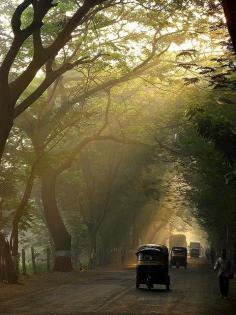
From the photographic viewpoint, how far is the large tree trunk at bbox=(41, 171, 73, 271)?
124 feet

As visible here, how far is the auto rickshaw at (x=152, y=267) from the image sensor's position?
2392 centimetres

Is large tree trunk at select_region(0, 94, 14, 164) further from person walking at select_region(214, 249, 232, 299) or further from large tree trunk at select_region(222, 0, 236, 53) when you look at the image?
large tree trunk at select_region(222, 0, 236, 53)

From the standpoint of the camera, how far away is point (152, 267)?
24312 millimetres

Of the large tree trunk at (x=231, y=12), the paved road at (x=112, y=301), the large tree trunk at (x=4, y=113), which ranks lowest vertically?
the paved road at (x=112, y=301)

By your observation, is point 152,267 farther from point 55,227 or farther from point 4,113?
point 55,227

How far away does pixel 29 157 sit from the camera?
105 ft

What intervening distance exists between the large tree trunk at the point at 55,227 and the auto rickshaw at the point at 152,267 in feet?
44.5

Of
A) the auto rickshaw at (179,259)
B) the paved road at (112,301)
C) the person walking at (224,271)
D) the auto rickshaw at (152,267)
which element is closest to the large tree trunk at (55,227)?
the paved road at (112,301)

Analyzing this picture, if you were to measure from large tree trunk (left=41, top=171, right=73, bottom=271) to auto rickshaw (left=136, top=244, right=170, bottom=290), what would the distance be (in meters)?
13.6

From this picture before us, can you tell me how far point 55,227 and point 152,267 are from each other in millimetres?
14829

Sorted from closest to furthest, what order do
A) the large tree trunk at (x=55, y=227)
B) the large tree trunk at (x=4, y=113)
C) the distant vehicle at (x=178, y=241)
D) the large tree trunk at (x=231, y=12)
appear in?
the large tree trunk at (x=231, y=12) → the large tree trunk at (x=4, y=113) → the large tree trunk at (x=55, y=227) → the distant vehicle at (x=178, y=241)

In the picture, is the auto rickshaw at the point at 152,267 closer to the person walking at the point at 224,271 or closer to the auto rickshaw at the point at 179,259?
the person walking at the point at 224,271

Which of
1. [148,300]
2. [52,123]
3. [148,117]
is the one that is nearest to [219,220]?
[148,117]

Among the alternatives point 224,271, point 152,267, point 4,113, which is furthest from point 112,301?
point 4,113
